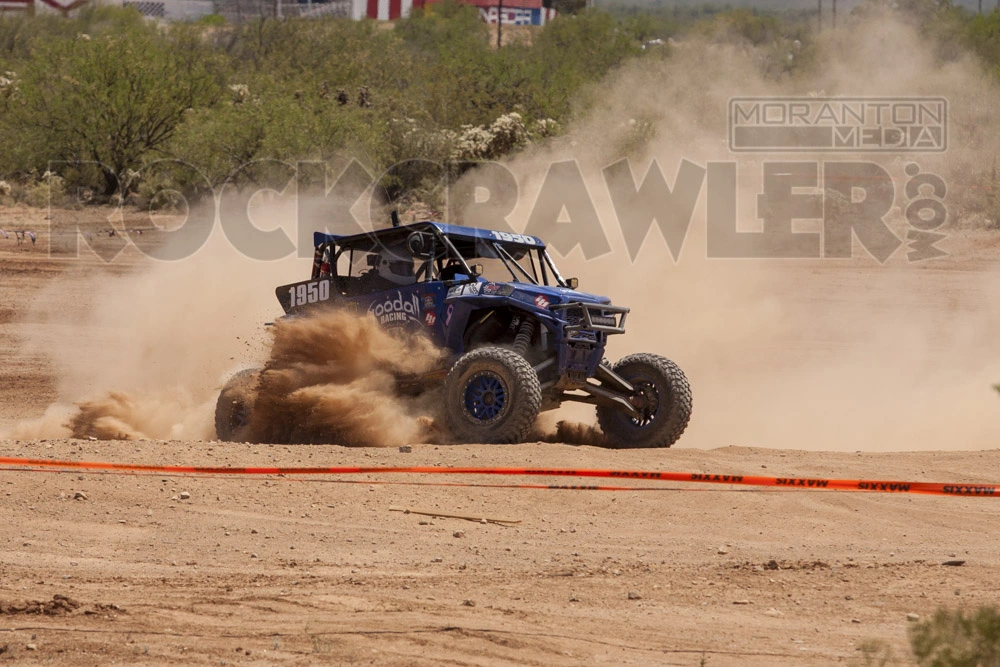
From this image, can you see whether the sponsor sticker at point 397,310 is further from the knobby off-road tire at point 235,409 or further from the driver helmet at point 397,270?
the knobby off-road tire at point 235,409

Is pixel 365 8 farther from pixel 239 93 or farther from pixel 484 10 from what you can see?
pixel 239 93

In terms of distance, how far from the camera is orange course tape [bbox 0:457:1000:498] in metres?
9.52

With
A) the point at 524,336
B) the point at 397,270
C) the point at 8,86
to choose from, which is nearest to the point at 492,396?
the point at 524,336

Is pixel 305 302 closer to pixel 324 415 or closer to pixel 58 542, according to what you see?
pixel 324 415

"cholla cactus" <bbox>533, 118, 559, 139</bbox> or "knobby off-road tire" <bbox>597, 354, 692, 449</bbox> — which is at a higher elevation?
"cholla cactus" <bbox>533, 118, 559, 139</bbox>

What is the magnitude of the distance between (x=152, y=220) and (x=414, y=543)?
71.7 ft

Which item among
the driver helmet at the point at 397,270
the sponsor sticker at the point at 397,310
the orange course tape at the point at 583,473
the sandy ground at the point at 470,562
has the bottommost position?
the sandy ground at the point at 470,562

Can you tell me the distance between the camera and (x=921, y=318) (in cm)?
2167

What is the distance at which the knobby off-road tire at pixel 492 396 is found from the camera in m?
10.7

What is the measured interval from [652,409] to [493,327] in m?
1.60

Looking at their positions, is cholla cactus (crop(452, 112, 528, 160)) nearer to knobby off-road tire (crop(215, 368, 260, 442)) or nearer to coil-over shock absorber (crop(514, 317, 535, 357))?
knobby off-road tire (crop(215, 368, 260, 442))

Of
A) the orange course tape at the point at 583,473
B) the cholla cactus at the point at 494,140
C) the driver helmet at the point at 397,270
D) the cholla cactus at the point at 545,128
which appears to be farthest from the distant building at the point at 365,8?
the orange course tape at the point at 583,473

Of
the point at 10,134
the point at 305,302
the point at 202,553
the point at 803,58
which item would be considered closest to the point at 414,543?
the point at 202,553

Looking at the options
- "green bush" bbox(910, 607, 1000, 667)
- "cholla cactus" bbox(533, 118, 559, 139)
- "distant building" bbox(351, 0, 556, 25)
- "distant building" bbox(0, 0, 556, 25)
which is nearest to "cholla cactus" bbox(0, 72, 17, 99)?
"cholla cactus" bbox(533, 118, 559, 139)
